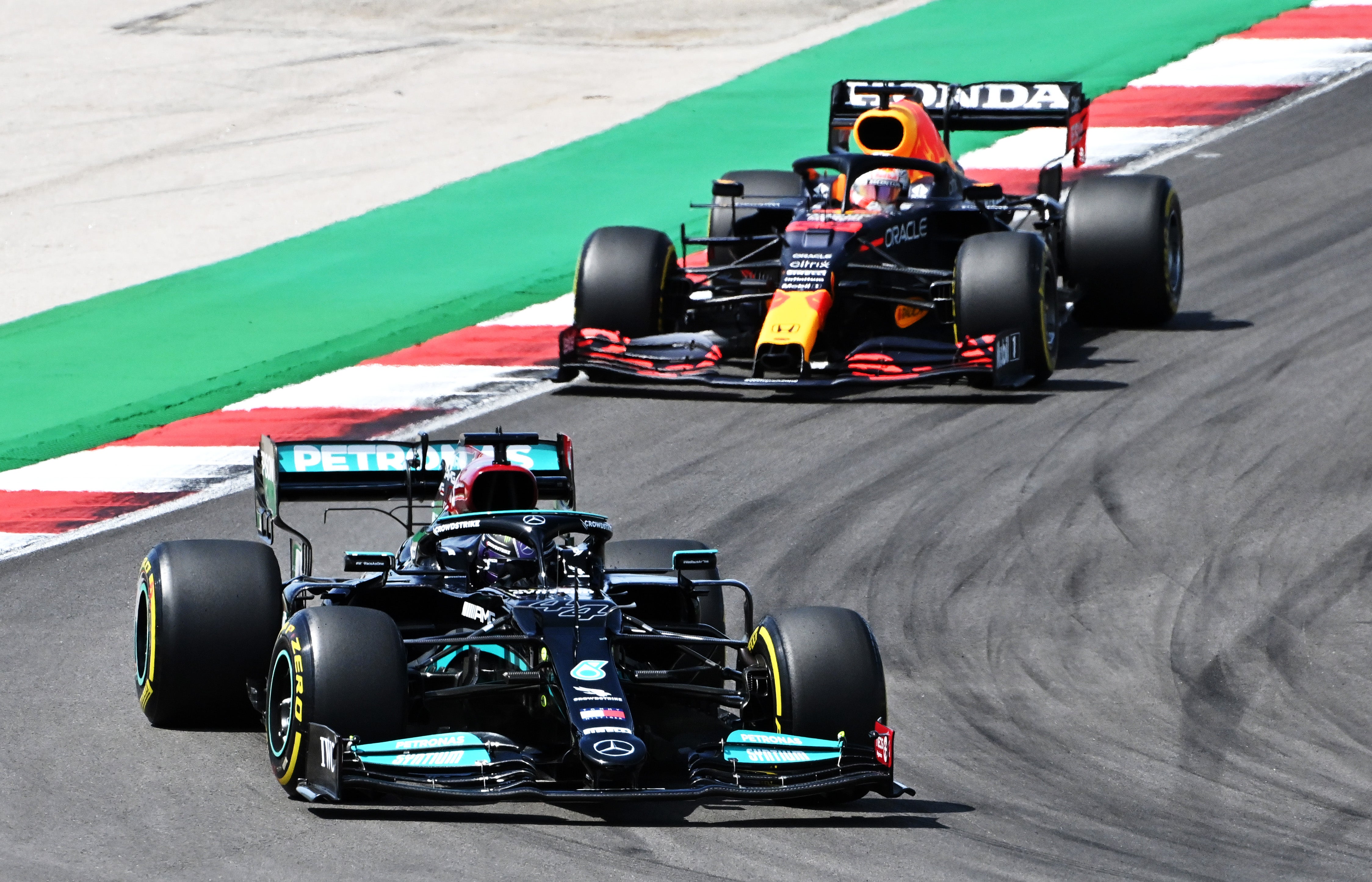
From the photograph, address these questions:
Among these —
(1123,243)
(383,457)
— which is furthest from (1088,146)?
(383,457)

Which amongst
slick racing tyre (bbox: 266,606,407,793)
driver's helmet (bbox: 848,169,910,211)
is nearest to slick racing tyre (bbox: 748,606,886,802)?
slick racing tyre (bbox: 266,606,407,793)

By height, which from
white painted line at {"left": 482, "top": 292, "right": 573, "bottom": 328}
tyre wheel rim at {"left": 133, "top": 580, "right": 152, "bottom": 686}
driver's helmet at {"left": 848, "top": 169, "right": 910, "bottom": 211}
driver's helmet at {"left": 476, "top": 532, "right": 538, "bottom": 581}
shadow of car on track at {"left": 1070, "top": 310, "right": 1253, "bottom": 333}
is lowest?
white painted line at {"left": 482, "top": 292, "right": 573, "bottom": 328}

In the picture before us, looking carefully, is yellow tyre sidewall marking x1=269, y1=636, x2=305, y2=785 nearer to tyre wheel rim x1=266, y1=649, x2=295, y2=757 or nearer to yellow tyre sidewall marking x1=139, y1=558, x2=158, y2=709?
tyre wheel rim x1=266, y1=649, x2=295, y2=757

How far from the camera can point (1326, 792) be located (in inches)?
359

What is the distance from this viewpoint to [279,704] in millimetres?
8766

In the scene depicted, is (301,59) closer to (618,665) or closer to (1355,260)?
(1355,260)

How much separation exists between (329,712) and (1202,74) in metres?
20.2

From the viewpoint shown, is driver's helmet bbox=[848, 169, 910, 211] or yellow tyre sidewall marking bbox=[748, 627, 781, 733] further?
driver's helmet bbox=[848, 169, 910, 211]

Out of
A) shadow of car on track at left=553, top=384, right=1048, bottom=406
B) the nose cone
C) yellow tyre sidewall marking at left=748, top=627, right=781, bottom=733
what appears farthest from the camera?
shadow of car on track at left=553, top=384, right=1048, bottom=406

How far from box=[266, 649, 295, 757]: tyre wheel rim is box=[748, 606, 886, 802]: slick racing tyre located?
191cm

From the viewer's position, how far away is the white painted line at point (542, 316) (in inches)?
755

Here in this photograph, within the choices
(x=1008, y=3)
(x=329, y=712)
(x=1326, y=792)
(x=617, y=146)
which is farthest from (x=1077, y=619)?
(x=1008, y=3)

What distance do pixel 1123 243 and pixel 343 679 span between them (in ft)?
36.6

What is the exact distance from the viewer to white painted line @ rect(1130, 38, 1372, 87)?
84.4 ft
